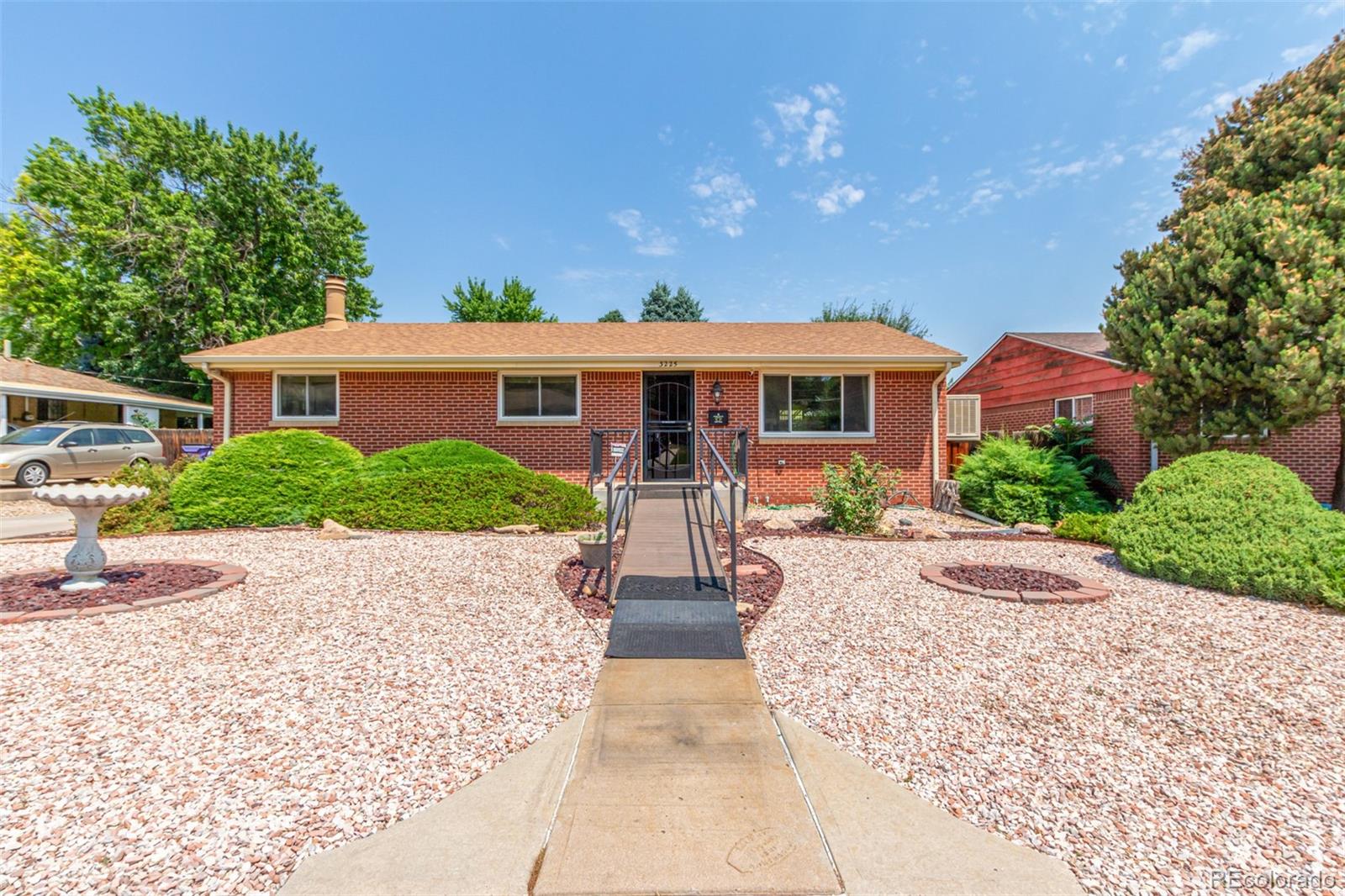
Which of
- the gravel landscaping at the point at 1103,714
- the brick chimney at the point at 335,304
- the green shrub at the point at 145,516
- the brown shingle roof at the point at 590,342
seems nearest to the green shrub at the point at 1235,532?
the gravel landscaping at the point at 1103,714

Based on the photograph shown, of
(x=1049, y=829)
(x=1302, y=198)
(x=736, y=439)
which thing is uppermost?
(x=1302, y=198)

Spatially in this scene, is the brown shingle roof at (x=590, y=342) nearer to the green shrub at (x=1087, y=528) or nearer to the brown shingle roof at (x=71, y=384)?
the green shrub at (x=1087, y=528)

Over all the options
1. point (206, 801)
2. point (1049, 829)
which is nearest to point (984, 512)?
point (1049, 829)

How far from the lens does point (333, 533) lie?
7328 mm

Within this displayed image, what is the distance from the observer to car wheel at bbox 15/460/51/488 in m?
12.3

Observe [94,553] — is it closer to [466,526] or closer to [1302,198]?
[466,526]

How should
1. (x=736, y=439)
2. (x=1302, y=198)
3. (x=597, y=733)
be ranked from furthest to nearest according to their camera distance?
(x=736, y=439), (x=1302, y=198), (x=597, y=733)

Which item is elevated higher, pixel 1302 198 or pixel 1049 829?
pixel 1302 198

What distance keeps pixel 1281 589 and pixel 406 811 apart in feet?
23.1

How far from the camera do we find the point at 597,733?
2.73 metres

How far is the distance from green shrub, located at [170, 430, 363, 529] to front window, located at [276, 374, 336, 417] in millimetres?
2351

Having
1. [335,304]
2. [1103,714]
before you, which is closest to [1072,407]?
[1103,714]

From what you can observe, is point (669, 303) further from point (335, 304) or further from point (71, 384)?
point (71, 384)

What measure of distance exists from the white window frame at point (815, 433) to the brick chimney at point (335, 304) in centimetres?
972
